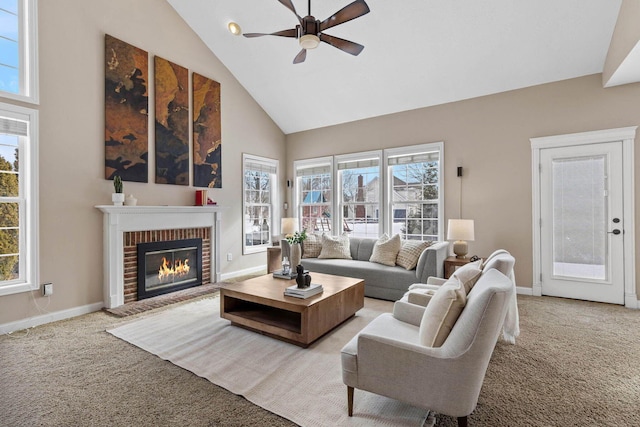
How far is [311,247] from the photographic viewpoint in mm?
5262

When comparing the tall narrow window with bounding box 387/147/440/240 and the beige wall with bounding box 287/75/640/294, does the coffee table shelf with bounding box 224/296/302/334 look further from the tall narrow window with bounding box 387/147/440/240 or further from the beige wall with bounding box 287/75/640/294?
the beige wall with bounding box 287/75/640/294

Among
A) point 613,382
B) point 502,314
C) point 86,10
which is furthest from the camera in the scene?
point 86,10

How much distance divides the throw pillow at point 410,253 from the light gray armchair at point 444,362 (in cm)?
247

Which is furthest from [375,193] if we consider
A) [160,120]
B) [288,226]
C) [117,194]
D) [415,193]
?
[117,194]

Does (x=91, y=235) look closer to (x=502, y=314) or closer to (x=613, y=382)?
(x=502, y=314)

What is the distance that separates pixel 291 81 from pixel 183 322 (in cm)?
420

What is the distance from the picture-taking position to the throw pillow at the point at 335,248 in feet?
16.6

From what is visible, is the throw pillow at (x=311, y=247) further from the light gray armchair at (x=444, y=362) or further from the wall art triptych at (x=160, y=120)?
the light gray armchair at (x=444, y=362)

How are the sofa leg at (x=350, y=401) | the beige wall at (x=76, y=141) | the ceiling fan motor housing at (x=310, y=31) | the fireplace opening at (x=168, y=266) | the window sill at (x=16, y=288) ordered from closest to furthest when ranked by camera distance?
the sofa leg at (x=350, y=401)
the ceiling fan motor housing at (x=310, y=31)
the window sill at (x=16, y=288)
the beige wall at (x=76, y=141)
the fireplace opening at (x=168, y=266)

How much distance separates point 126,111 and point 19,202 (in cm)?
162

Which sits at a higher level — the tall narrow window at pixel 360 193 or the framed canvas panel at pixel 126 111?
the framed canvas panel at pixel 126 111

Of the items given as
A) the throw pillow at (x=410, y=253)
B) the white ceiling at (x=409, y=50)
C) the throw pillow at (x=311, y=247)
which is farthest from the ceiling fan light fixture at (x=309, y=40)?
the throw pillow at (x=311, y=247)

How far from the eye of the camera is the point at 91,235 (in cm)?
381

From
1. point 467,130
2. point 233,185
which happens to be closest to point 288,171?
point 233,185
